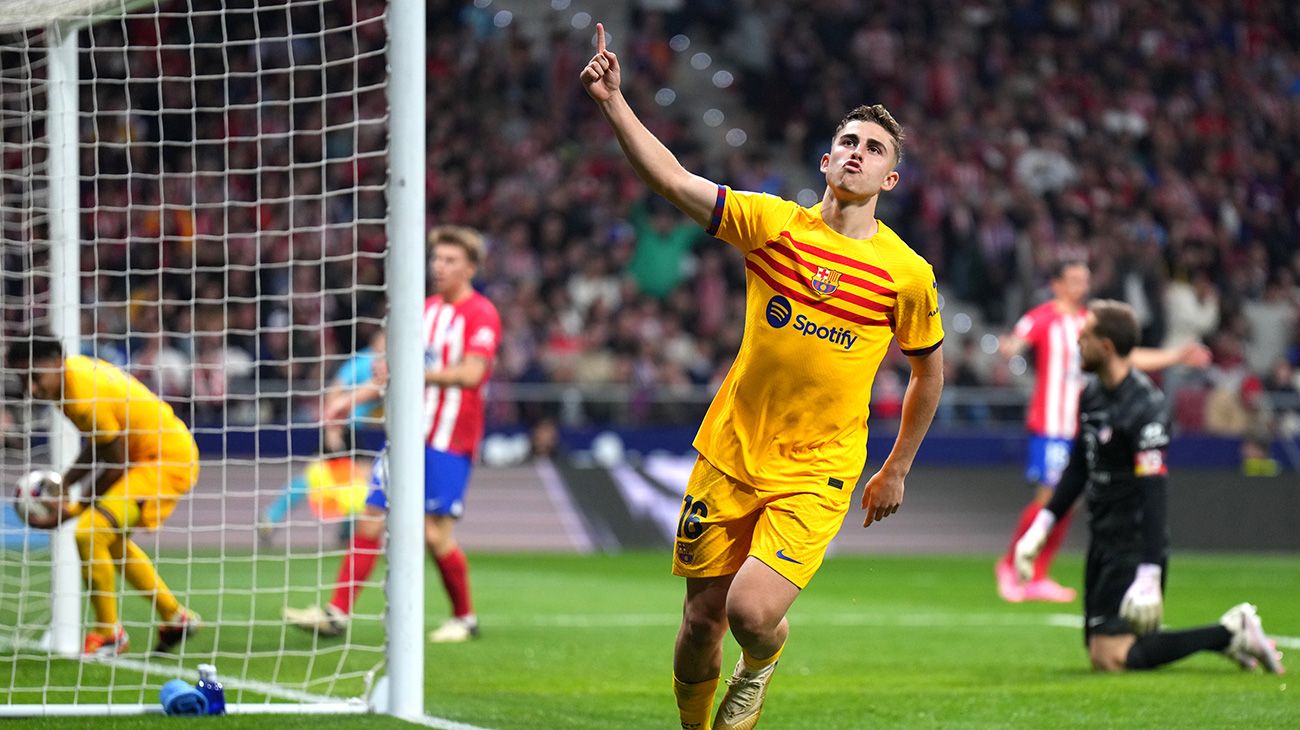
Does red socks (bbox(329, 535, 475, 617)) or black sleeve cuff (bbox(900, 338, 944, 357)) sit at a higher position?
black sleeve cuff (bbox(900, 338, 944, 357))

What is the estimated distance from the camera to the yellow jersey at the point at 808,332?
498 centimetres

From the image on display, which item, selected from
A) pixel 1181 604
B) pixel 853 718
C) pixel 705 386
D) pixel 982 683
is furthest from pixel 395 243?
pixel 705 386

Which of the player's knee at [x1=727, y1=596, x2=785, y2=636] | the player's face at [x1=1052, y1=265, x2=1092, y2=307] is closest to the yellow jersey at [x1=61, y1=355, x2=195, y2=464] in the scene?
the player's knee at [x1=727, y1=596, x2=785, y2=636]

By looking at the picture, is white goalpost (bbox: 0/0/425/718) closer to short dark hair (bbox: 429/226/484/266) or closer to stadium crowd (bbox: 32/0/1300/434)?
stadium crowd (bbox: 32/0/1300/434)

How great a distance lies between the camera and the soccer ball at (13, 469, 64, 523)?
7699 millimetres

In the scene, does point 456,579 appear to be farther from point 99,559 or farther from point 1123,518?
point 1123,518

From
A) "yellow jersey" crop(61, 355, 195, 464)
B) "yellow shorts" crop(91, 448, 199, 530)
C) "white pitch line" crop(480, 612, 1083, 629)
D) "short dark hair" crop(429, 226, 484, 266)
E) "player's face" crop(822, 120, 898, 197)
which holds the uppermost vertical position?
"player's face" crop(822, 120, 898, 197)

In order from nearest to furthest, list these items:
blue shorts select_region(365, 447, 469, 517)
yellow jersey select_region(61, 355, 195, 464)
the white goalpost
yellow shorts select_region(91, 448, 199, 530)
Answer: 1. the white goalpost
2. yellow jersey select_region(61, 355, 195, 464)
3. yellow shorts select_region(91, 448, 199, 530)
4. blue shorts select_region(365, 447, 469, 517)

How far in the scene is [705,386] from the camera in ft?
57.8

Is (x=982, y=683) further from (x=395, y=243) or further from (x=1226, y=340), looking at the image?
(x=1226, y=340)

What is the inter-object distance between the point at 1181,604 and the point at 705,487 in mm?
7338

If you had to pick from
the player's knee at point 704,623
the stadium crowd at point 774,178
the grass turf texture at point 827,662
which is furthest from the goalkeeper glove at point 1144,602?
the stadium crowd at point 774,178

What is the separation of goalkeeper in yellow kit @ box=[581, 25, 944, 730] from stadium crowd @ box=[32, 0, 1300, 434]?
1015 cm

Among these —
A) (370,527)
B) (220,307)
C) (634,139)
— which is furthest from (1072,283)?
(220,307)
